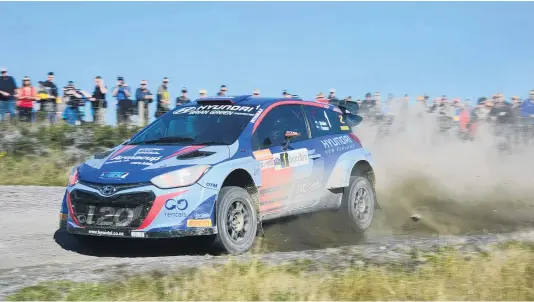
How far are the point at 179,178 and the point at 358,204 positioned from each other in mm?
3504

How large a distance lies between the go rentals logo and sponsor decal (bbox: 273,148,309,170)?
1.53 m

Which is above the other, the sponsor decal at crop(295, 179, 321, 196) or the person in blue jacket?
the person in blue jacket

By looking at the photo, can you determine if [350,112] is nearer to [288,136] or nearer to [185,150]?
[288,136]

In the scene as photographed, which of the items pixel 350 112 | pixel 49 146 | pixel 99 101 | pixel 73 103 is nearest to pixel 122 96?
pixel 99 101

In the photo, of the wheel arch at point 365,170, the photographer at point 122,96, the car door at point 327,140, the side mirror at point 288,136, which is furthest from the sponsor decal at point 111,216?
the photographer at point 122,96

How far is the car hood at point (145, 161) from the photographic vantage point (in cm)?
803

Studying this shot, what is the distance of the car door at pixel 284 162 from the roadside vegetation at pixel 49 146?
6579 mm

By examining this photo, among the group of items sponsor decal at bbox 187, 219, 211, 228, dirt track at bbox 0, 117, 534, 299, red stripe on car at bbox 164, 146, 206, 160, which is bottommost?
dirt track at bbox 0, 117, 534, 299

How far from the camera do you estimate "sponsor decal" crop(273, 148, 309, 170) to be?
9148 millimetres

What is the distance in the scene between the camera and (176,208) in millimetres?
7969

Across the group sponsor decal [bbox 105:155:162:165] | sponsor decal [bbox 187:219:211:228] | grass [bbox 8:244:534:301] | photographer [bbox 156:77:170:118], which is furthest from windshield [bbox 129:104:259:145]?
photographer [bbox 156:77:170:118]

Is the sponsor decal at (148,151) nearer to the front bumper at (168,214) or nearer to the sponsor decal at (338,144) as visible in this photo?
the front bumper at (168,214)

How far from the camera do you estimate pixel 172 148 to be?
859cm

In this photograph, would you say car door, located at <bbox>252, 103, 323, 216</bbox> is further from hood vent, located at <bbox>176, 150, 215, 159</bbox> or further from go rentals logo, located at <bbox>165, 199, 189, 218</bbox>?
go rentals logo, located at <bbox>165, 199, 189, 218</bbox>
